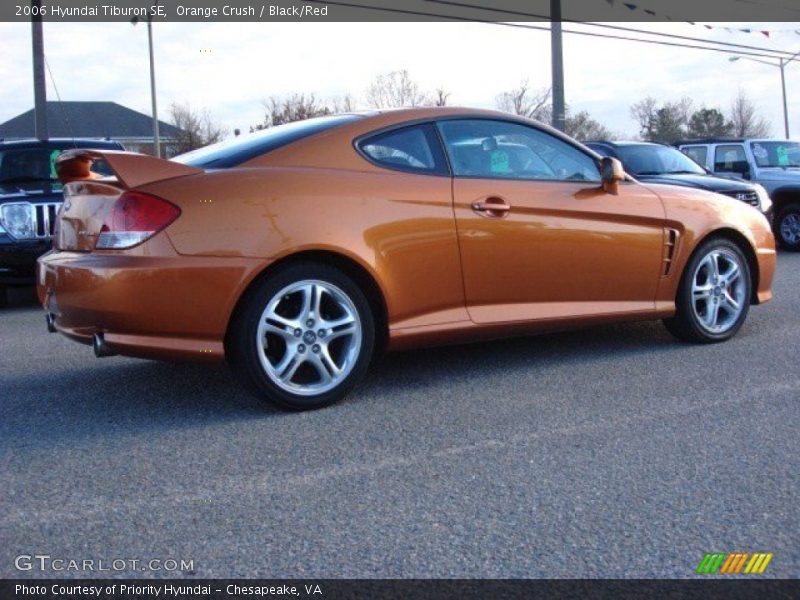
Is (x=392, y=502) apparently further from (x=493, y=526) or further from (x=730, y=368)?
(x=730, y=368)

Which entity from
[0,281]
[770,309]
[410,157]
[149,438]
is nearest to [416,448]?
[149,438]

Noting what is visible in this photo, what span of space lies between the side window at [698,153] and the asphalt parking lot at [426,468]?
1009 centimetres

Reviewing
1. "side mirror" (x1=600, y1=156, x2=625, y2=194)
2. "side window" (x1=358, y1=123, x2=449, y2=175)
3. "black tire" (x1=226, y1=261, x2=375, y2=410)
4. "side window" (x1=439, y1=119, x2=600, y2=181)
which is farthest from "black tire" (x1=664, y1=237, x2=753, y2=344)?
"black tire" (x1=226, y1=261, x2=375, y2=410)

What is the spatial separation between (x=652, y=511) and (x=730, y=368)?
232 cm

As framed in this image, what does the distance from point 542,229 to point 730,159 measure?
10.7 m

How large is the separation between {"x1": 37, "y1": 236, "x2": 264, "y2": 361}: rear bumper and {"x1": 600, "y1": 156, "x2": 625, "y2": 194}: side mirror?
2227 mm

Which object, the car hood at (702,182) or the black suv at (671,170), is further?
the black suv at (671,170)

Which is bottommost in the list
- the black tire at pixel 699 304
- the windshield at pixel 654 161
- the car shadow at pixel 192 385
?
the car shadow at pixel 192 385

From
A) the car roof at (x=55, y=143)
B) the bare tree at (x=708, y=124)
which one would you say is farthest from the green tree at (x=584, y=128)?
the car roof at (x=55, y=143)

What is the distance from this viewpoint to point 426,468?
3.68 metres

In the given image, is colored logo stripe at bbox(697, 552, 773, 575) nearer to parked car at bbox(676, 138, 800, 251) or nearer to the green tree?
parked car at bbox(676, 138, 800, 251)

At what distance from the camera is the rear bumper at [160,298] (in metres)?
4.17

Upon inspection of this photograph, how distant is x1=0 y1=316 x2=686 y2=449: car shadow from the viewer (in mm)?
4406
